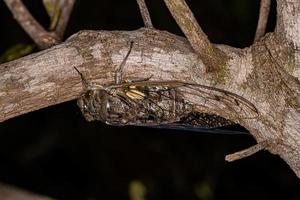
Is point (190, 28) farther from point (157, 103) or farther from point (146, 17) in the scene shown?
point (157, 103)

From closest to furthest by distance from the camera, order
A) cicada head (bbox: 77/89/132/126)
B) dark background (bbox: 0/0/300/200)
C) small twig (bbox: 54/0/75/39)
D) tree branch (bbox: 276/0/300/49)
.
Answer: tree branch (bbox: 276/0/300/49), cicada head (bbox: 77/89/132/126), small twig (bbox: 54/0/75/39), dark background (bbox: 0/0/300/200)

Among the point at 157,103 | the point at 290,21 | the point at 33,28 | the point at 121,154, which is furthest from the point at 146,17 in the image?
the point at 121,154

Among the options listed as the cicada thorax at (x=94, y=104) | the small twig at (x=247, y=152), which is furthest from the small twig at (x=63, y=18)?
the small twig at (x=247, y=152)

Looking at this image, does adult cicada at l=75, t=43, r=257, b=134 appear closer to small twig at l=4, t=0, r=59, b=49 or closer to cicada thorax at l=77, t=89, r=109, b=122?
cicada thorax at l=77, t=89, r=109, b=122

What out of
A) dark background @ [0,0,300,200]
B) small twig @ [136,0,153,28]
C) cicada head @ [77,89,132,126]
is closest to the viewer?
small twig @ [136,0,153,28]

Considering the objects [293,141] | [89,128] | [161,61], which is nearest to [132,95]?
[161,61]

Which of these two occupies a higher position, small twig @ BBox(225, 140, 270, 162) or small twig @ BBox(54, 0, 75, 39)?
small twig @ BBox(225, 140, 270, 162)

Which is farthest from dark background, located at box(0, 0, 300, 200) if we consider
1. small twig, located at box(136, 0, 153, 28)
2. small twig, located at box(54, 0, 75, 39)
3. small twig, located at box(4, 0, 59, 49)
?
small twig, located at box(136, 0, 153, 28)

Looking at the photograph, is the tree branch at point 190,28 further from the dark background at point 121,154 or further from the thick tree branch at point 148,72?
the dark background at point 121,154
